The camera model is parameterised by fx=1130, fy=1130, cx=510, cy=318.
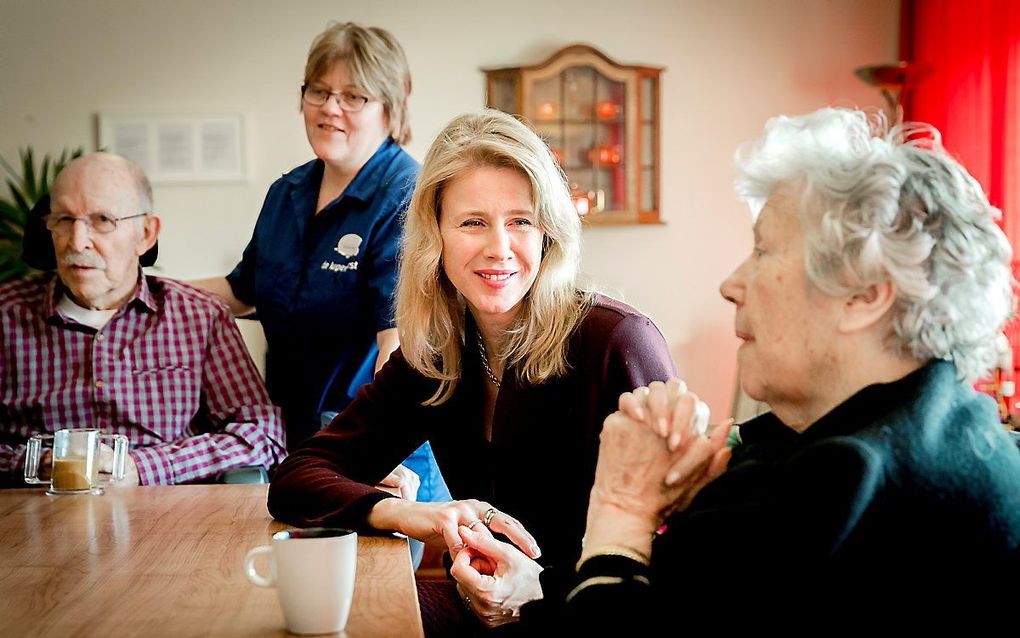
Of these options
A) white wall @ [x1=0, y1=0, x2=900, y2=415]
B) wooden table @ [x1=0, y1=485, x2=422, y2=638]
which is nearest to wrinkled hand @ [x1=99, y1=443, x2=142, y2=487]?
wooden table @ [x1=0, y1=485, x2=422, y2=638]

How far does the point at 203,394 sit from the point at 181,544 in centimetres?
108

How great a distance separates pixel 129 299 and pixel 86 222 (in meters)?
0.21

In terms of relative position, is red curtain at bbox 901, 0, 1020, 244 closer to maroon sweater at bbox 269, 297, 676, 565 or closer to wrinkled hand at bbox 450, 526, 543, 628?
maroon sweater at bbox 269, 297, 676, 565

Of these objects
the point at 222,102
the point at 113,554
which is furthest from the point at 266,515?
the point at 222,102

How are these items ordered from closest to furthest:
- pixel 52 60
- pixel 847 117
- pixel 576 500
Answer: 1. pixel 847 117
2. pixel 576 500
3. pixel 52 60

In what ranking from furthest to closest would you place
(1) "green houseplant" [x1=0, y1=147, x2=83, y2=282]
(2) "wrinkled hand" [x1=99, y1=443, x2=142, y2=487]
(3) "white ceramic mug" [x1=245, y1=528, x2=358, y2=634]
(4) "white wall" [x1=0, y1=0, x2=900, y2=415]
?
(4) "white wall" [x1=0, y1=0, x2=900, y2=415]
(1) "green houseplant" [x1=0, y1=147, x2=83, y2=282]
(2) "wrinkled hand" [x1=99, y1=443, x2=142, y2=487]
(3) "white ceramic mug" [x1=245, y1=528, x2=358, y2=634]

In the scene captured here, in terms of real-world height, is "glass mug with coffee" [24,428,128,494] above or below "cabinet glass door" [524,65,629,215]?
below

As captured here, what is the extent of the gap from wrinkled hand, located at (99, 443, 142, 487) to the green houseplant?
3.11m

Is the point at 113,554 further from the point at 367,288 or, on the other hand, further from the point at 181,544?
the point at 367,288

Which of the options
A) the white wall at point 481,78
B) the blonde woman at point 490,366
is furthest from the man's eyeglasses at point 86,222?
the white wall at point 481,78

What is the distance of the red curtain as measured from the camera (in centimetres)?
463

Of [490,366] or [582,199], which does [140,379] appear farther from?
[582,199]

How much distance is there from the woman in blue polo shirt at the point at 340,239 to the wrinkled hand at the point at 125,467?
1.74ft

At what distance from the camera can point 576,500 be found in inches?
73.3
